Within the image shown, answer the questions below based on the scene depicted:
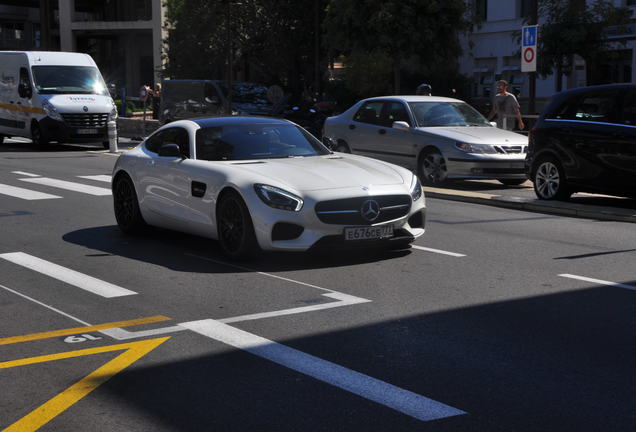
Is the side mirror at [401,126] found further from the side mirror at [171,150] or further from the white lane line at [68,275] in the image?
the white lane line at [68,275]

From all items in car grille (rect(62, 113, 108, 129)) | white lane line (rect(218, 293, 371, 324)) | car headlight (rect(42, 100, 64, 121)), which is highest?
car headlight (rect(42, 100, 64, 121))

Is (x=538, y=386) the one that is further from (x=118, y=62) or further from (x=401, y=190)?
(x=118, y=62)

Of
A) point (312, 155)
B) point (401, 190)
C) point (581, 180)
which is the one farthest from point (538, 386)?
point (581, 180)

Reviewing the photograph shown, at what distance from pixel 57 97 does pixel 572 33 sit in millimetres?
15876

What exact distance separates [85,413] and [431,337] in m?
2.41

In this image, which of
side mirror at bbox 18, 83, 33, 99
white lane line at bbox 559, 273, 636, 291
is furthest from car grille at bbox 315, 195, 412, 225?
side mirror at bbox 18, 83, 33, 99

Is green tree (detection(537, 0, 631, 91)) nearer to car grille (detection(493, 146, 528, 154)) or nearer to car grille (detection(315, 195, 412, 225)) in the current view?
car grille (detection(493, 146, 528, 154))

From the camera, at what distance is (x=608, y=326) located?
6887mm

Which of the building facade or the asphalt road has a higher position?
the building facade

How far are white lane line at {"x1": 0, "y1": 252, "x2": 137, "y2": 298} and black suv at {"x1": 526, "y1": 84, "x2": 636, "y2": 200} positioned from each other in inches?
297

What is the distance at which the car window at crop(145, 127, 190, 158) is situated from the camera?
1062 centimetres

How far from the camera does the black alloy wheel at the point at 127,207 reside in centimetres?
1123

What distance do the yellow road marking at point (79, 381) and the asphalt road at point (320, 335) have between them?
2 centimetres

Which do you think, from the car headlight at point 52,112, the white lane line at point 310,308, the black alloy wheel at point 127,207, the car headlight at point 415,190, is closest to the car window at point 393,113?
the black alloy wheel at point 127,207
